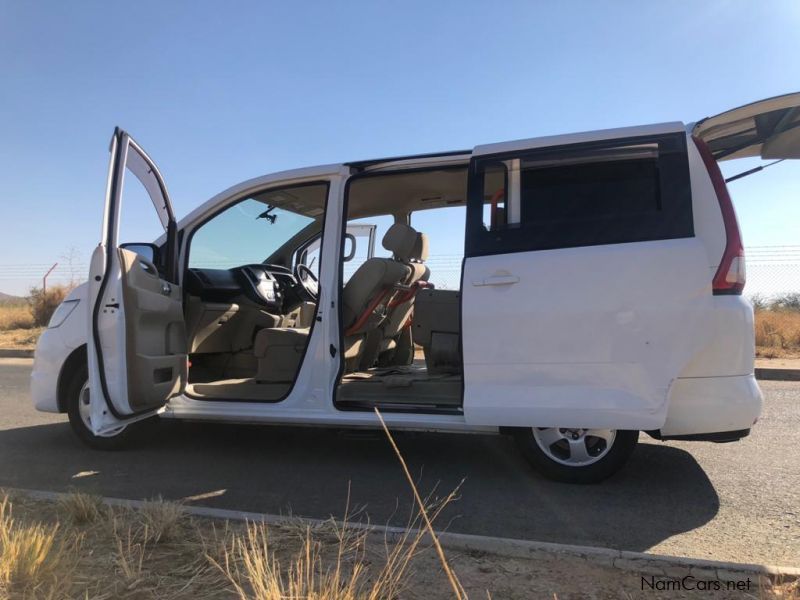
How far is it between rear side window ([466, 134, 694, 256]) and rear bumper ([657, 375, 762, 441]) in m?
0.88

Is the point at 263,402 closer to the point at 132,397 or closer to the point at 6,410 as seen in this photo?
the point at 132,397

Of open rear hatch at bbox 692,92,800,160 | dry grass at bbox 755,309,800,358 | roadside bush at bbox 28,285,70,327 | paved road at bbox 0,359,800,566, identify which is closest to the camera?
paved road at bbox 0,359,800,566

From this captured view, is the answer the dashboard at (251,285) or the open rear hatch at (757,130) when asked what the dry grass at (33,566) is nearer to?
the dashboard at (251,285)

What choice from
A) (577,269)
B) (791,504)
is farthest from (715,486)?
(577,269)

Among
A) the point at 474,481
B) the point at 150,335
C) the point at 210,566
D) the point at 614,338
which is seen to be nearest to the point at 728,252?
the point at 614,338

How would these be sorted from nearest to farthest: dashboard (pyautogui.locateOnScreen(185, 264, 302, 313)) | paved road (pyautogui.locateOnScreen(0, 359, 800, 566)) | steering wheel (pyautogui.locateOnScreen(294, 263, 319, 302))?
paved road (pyautogui.locateOnScreen(0, 359, 800, 566)) < dashboard (pyautogui.locateOnScreen(185, 264, 302, 313)) < steering wheel (pyautogui.locateOnScreen(294, 263, 319, 302))

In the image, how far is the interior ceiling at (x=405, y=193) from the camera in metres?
4.85

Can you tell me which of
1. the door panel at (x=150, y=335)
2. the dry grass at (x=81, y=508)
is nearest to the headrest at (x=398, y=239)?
the door panel at (x=150, y=335)

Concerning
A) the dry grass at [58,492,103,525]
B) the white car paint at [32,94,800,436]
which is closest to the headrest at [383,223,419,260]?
the white car paint at [32,94,800,436]

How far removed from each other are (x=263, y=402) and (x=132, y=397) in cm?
Result: 91

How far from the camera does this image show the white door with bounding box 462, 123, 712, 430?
337 centimetres

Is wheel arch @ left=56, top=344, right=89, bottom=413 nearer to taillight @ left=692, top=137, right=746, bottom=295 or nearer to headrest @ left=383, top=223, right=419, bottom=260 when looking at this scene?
headrest @ left=383, top=223, right=419, bottom=260

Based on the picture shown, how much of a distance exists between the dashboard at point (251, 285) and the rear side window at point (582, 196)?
8.48 ft

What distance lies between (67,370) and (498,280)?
3.56 meters
